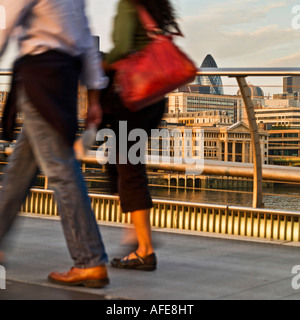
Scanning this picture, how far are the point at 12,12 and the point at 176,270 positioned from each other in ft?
4.91

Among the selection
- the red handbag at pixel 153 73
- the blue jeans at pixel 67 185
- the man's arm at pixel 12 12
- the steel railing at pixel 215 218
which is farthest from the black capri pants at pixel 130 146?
the steel railing at pixel 215 218

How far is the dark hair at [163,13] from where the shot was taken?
3.57 m

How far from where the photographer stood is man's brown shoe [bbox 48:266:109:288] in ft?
10.7

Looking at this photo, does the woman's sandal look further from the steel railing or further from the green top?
the steel railing

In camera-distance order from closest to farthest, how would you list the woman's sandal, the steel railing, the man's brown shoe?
the man's brown shoe < the woman's sandal < the steel railing

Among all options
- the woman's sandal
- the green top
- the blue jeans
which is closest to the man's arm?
the blue jeans

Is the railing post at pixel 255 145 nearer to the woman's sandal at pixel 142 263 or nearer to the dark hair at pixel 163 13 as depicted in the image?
the woman's sandal at pixel 142 263

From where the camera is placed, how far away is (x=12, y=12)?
3.09m

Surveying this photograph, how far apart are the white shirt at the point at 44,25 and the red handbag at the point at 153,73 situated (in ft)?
1.02

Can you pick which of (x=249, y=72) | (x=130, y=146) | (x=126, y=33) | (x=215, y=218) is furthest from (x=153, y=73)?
(x=215, y=218)

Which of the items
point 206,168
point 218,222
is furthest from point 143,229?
point 206,168

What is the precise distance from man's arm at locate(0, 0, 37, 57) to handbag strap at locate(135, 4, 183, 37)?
618 millimetres

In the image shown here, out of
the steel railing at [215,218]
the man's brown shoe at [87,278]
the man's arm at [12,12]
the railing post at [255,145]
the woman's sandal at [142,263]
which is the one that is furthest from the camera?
the railing post at [255,145]
